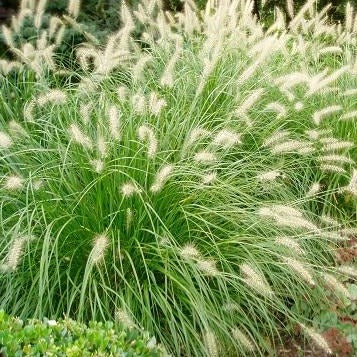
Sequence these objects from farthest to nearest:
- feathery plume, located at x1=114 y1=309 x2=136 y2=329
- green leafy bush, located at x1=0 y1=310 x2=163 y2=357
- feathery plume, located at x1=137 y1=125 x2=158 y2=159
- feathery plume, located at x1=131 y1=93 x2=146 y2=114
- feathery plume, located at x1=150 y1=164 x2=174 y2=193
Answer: feathery plume, located at x1=131 y1=93 x2=146 y2=114 < feathery plume, located at x1=137 y1=125 x2=158 y2=159 < feathery plume, located at x1=150 y1=164 x2=174 y2=193 < feathery plume, located at x1=114 y1=309 x2=136 y2=329 < green leafy bush, located at x1=0 y1=310 x2=163 y2=357

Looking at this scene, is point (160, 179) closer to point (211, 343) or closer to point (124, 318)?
point (124, 318)

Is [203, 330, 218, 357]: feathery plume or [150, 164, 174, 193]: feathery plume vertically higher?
[150, 164, 174, 193]: feathery plume

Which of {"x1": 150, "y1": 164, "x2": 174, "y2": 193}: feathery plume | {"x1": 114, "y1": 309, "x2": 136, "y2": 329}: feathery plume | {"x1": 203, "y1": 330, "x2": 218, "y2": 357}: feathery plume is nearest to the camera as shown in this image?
{"x1": 114, "y1": 309, "x2": 136, "y2": 329}: feathery plume

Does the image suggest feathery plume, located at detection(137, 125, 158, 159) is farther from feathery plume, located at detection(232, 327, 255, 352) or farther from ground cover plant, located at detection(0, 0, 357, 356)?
feathery plume, located at detection(232, 327, 255, 352)

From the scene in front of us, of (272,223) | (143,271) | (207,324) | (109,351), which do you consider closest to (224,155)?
(272,223)

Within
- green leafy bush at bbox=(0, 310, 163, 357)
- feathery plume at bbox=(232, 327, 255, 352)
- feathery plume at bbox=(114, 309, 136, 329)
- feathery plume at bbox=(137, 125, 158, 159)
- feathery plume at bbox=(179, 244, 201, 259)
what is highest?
feathery plume at bbox=(137, 125, 158, 159)

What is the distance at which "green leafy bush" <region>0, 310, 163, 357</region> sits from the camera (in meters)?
2.83

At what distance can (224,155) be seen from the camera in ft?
15.3

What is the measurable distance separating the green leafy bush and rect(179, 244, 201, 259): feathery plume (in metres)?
0.66

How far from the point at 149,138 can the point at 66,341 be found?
1.53 m

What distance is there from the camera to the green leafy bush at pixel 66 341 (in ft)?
9.29

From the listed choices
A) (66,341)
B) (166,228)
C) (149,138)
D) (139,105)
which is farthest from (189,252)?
(139,105)

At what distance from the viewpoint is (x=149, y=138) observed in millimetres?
4191

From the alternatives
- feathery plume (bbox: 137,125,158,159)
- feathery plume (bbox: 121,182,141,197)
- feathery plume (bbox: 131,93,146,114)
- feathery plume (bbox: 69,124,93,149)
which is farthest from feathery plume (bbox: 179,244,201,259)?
feathery plume (bbox: 131,93,146,114)
